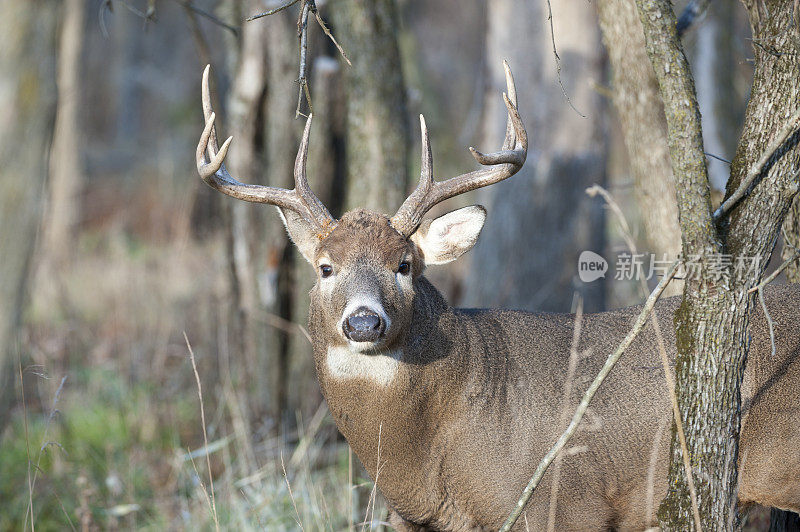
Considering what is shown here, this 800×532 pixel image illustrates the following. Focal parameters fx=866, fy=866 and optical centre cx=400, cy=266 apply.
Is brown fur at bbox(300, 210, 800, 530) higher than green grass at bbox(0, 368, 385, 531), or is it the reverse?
brown fur at bbox(300, 210, 800, 530)

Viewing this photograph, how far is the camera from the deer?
3.83m

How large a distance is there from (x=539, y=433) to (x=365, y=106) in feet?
9.71

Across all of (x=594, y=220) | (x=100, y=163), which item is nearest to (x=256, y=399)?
(x=594, y=220)

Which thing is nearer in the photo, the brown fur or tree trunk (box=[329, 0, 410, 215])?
the brown fur

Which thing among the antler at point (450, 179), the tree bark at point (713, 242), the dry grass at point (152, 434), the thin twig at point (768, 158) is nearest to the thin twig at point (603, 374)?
the tree bark at point (713, 242)

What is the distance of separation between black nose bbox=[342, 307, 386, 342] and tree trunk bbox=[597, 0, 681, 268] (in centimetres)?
223

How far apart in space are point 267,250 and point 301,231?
7.40 ft

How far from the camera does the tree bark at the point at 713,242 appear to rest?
323cm

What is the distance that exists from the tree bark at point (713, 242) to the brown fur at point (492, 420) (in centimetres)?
56

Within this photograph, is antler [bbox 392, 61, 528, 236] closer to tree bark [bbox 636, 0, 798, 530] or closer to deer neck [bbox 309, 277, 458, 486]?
deer neck [bbox 309, 277, 458, 486]

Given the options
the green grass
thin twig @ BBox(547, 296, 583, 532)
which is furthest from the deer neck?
the green grass

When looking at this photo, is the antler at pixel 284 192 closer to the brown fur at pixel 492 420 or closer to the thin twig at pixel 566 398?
the brown fur at pixel 492 420

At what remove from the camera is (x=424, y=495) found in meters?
3.88

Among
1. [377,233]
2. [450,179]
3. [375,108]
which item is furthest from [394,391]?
[375,108]
